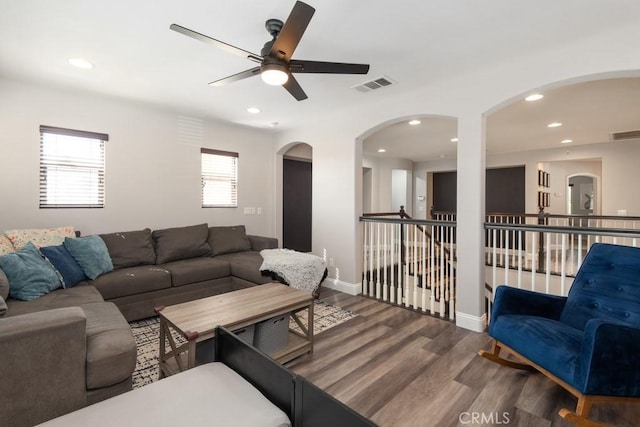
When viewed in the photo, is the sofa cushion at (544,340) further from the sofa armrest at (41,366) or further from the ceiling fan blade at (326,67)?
the sofa armrest at (41,366)

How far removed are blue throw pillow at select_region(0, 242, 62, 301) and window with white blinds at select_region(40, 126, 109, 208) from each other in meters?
1.04

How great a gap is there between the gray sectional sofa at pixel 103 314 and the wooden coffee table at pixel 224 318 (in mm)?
291

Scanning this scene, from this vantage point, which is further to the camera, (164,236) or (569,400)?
(164,236)

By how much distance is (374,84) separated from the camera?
326 cm

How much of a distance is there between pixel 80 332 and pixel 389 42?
2.85m

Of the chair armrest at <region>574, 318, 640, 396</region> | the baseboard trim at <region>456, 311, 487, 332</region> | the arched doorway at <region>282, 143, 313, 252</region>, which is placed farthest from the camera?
the arched doorway at <region>282, 143, 313, 252</region>

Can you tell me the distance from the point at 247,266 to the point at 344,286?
4.75 feet

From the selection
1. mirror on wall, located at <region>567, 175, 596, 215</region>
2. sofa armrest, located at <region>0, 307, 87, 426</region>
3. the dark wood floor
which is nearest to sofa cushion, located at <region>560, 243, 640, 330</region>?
the dark wood floor

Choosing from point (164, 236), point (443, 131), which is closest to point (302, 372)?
point (164, 236)

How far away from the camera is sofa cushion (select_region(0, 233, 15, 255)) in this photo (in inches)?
107

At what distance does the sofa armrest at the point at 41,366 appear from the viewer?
1.38 metres

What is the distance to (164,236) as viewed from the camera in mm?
3881

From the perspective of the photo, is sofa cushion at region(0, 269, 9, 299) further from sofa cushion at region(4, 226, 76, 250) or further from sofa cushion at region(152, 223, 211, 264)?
sofa cushion at region(152, 223, 211, 264)

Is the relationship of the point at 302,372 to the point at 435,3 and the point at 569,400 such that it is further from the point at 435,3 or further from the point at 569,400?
the point at 435,3
